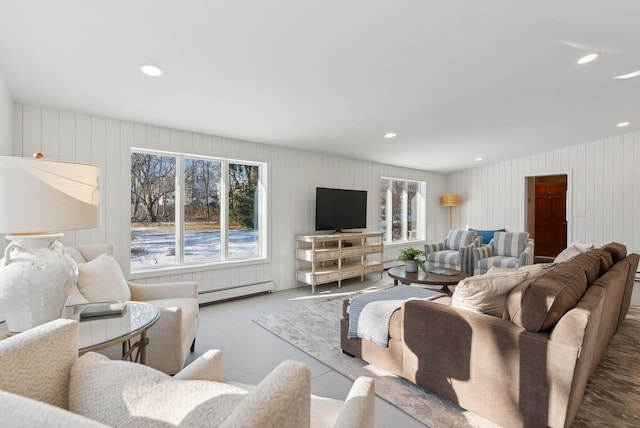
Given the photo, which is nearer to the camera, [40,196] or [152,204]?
[40,196]

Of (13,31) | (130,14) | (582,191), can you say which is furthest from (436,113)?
(582,191)

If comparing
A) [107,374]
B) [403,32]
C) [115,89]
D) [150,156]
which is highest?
[403,32]

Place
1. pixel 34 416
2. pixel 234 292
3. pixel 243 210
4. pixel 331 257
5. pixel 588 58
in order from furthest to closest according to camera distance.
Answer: pixel 331 257 < pixel 243 210 < pixel 234 292 < pixel 588 58 < pixel 34 416

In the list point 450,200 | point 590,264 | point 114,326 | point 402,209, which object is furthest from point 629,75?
point 114,326

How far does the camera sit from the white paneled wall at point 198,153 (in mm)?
2959

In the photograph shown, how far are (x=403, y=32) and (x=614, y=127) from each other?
16.2ft

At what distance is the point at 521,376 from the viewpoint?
1.61 m

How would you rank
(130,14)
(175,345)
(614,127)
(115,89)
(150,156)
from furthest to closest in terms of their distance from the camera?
1. (614,127)
2. (150,156)
3. (115,89)
4. (175,345)
5. (130,14)

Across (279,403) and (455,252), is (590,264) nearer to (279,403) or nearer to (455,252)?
(279,403)

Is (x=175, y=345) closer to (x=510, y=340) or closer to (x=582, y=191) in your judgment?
(x=510, y=340)

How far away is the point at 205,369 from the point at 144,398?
50cm

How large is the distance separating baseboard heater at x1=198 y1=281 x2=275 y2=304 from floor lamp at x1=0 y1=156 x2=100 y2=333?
101 inches

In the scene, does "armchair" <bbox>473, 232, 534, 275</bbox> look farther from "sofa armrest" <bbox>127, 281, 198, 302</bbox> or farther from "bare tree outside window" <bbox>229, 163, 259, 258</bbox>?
"sofa armrest" <bbox>127, 281, 198, 302</bbox>

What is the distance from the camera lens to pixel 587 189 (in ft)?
19.1
